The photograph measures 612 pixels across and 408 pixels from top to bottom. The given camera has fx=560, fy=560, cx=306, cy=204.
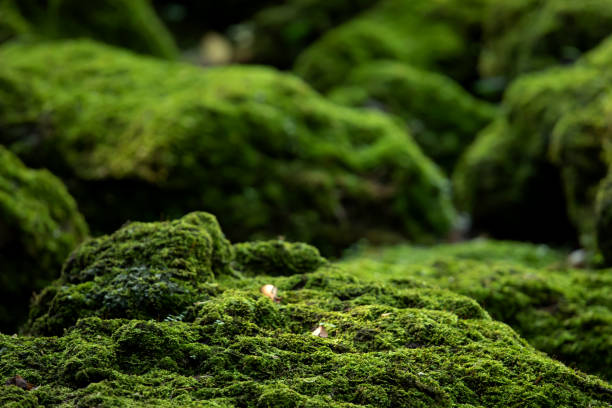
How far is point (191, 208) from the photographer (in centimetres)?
827

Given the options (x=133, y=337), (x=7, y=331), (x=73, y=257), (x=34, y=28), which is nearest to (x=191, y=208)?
(x=7, y=331)

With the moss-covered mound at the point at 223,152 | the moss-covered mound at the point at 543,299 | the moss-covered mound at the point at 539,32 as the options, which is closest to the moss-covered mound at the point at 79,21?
the moss-covered mound at the point at 223,152

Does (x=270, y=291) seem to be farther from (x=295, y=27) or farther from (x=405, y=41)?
(x=295, y=27)

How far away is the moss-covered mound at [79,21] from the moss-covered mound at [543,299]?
10.3 m

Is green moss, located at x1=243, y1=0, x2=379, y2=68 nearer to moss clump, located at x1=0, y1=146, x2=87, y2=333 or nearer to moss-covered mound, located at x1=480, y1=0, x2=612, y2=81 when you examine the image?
moss-covered mound, located at x1=480, y1=0, x2=612, y2=81

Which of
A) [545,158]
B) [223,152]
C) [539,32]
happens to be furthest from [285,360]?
[539,32]

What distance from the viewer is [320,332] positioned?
316cm

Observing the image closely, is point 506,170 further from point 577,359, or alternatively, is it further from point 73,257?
point 73,257

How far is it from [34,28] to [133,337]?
12.6m

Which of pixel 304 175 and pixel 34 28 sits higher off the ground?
pixel 34 28

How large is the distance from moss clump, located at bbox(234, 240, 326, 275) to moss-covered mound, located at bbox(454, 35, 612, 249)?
15.5 feet

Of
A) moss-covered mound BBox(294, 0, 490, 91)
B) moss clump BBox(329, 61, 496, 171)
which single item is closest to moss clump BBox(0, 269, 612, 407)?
moss clump BBox(329, 61, 496, 171)

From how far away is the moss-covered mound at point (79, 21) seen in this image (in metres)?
13.0

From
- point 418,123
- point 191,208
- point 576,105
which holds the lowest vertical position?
point 191,208
